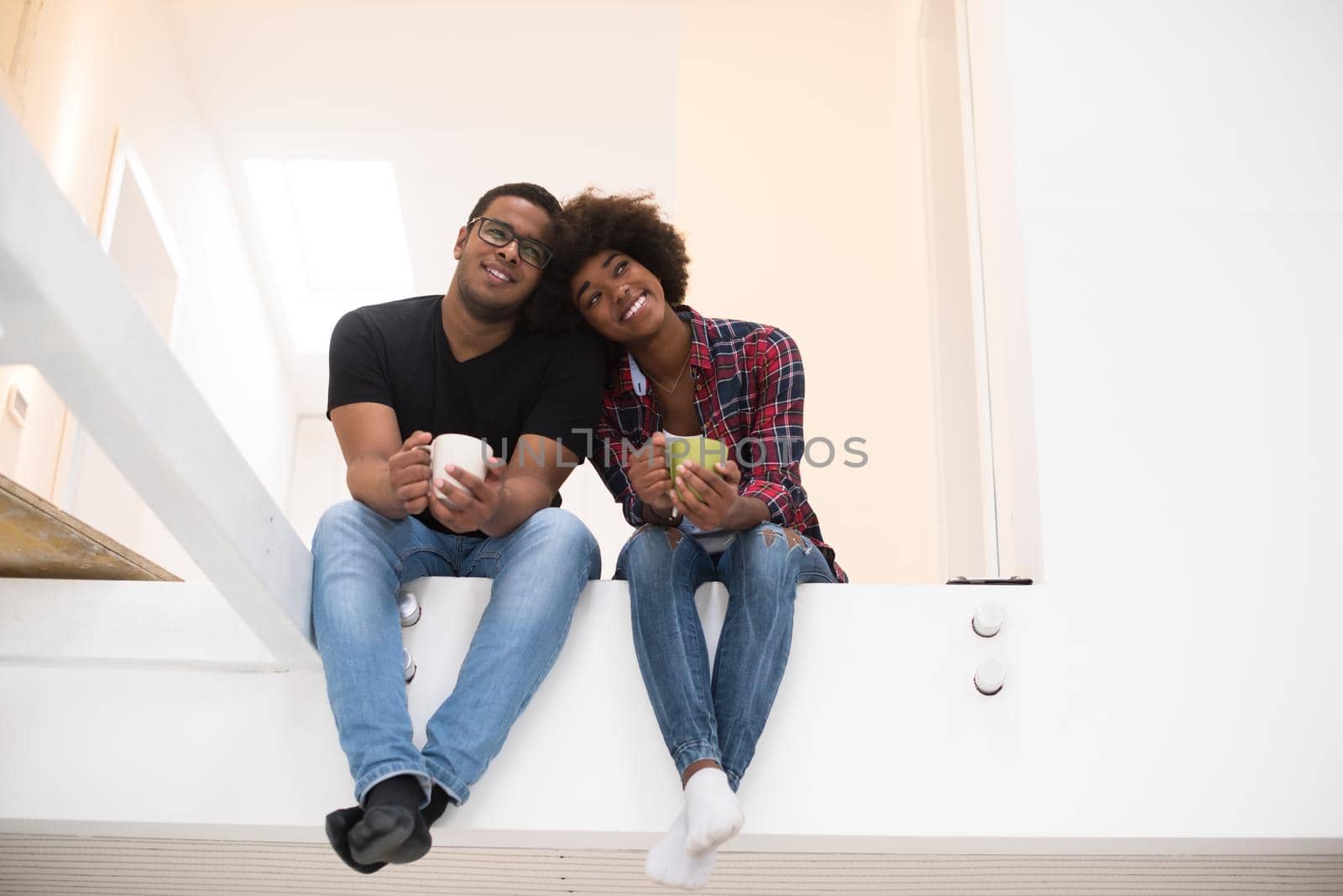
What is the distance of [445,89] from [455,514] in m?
2.98

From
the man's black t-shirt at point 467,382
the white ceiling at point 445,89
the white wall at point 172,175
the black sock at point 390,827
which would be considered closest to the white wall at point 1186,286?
the man's black t-shirt at point 467,382

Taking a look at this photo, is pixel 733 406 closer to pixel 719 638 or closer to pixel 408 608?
pixel 719 638

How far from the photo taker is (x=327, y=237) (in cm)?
531

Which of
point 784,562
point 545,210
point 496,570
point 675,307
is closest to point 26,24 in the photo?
point 545,210

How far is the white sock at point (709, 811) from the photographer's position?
144 centimetres

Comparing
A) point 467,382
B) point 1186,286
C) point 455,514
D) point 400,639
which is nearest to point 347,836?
point 400,639

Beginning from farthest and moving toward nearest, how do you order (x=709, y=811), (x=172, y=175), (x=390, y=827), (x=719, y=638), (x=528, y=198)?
(x=172, y=175)
(x=528, y=198)
(x=719, y=638)
(x=709, y=811)
(x=390, y=827)

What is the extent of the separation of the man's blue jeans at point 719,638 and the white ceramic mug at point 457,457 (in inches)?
11.1

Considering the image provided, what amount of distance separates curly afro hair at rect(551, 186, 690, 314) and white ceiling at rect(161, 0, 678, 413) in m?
2.04

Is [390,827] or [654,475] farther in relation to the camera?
[654,475]

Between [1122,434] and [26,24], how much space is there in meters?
2.56

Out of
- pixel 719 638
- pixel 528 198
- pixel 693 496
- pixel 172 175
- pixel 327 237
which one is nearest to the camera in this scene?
pixel 693 496

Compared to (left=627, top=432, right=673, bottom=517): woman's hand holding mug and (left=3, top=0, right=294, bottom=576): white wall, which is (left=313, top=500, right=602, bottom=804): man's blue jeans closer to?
(left=627, top=432, right=673, bottom=517): woman's hand holding mug

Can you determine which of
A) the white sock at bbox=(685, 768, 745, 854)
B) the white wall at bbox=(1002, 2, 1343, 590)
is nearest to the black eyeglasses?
the white wall at bbox=(1002, 2, 1343, 590)
